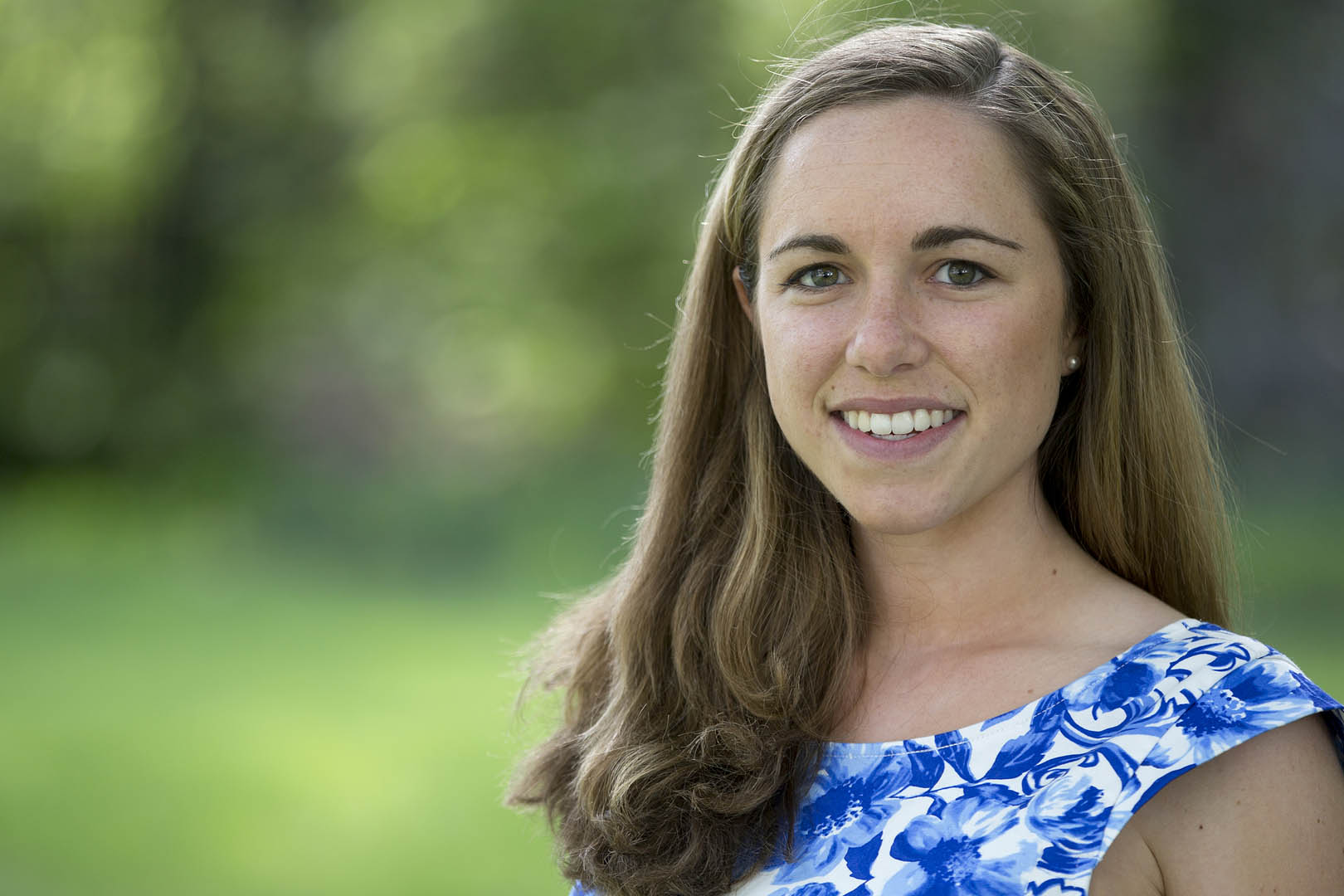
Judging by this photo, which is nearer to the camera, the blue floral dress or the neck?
the blue floral dress

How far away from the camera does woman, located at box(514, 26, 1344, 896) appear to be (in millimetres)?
1647

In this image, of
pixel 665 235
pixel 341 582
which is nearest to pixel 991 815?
pixel 341 582

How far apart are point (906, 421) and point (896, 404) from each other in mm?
27

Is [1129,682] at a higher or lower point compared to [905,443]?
lower

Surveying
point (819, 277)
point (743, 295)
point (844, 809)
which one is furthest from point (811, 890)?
point (743, 295)

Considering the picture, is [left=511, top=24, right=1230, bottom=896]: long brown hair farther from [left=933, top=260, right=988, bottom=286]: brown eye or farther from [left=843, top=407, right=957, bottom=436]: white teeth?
[left=843, top=407, right=957, bottom=436]: white teeth

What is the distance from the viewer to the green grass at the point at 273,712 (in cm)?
543

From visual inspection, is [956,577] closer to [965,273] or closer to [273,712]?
[965,273]

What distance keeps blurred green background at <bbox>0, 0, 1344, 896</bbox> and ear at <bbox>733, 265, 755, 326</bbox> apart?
4859 millimetres

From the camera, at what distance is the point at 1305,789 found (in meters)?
1.61

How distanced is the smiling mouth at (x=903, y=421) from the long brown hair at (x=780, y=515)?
11.0 inches

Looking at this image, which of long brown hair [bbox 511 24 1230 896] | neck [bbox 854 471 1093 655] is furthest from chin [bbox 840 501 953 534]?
long brown hair [bbox 511 24 1230 896]

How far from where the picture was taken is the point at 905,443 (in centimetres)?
186

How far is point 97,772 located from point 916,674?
17.4 ft
